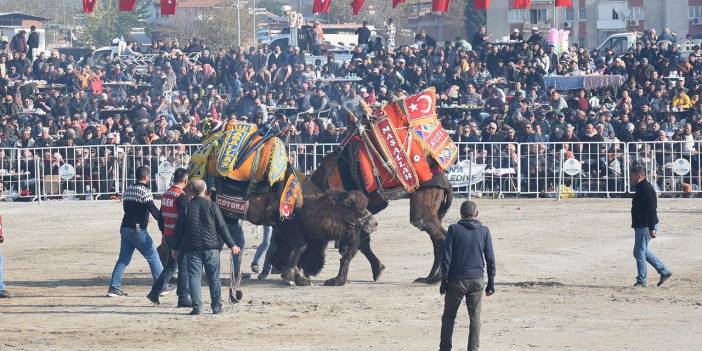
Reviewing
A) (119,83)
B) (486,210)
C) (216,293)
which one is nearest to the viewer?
(216,293)

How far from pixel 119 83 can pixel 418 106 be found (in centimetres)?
2499

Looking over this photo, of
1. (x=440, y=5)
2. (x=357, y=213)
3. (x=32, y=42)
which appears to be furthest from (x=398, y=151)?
(x=32, y=42)

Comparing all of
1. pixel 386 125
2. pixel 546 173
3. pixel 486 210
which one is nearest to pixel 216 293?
pixel 386 125

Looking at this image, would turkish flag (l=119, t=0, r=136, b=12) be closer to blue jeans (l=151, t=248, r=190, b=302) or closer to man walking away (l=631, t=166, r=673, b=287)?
blue jeans (l=151, t=248, r=190, b=302)

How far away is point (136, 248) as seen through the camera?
14.5 metres

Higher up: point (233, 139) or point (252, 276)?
point (233, 139)

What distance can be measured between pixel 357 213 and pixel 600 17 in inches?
2198

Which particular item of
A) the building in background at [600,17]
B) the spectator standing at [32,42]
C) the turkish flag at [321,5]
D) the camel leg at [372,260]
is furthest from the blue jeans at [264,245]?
the building in background at [600,17]

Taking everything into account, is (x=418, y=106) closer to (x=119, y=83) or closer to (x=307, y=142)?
(x=307, y=142)

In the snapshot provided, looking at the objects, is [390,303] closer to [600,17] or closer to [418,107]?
[418,107]

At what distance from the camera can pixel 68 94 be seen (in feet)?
120

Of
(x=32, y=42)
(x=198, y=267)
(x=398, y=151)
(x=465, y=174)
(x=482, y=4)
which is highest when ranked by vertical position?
(x=482, y=4)

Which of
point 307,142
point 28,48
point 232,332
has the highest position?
point 28,48

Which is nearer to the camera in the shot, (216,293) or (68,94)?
(216,293)
